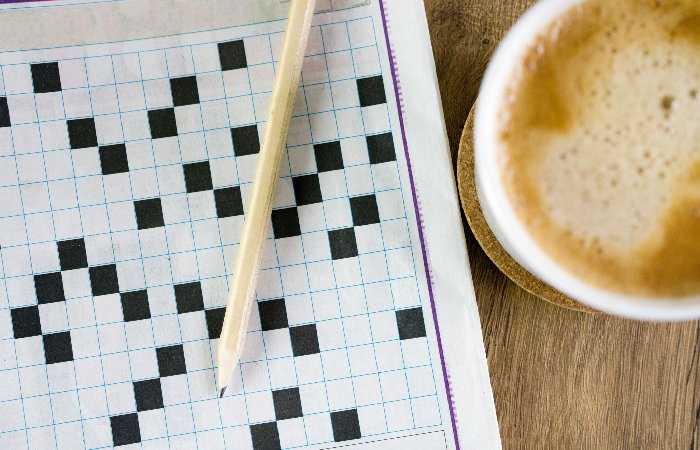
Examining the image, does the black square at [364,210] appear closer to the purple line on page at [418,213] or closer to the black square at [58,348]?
the purple line on page at [418,213]

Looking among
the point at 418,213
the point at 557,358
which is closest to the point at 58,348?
the point at 418,213

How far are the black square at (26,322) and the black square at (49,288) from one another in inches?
0.5

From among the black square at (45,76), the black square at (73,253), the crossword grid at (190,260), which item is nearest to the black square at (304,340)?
the crossword grid at (190,260)

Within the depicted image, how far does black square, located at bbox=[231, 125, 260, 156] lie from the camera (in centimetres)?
62

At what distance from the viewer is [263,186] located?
0.55 metres

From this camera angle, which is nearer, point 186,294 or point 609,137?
point 609,137

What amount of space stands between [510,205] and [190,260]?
31cm

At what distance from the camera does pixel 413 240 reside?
618mm

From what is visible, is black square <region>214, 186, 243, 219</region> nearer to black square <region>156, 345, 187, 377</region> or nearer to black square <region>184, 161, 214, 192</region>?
black square <region>184, 161, 214, 192</region>

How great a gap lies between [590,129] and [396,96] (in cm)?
21

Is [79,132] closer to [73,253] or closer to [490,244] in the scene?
[73,253]

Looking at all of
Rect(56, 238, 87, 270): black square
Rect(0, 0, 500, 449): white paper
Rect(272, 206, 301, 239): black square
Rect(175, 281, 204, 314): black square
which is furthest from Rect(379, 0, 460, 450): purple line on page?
Rect(56, 238, 87, 270): black square

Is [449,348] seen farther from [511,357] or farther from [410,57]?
[410,57]

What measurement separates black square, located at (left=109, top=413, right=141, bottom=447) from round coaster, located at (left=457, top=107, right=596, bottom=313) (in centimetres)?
36
